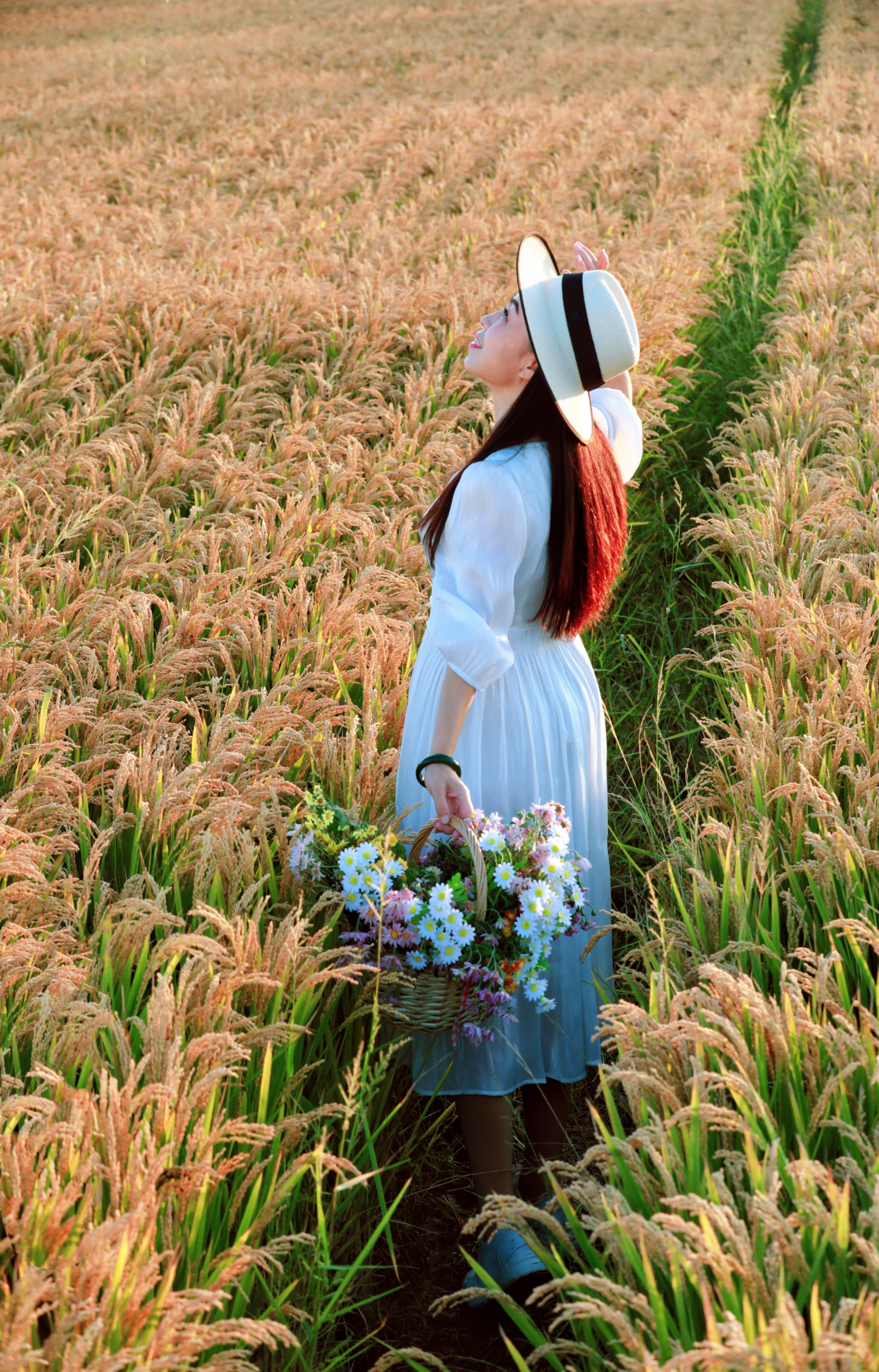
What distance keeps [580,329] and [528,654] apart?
763mm

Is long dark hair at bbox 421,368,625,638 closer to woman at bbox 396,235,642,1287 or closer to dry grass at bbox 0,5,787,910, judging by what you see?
woman at bbox 396,235,642,1287

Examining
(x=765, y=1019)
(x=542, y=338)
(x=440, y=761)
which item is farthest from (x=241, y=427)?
(x=765, y=1019)

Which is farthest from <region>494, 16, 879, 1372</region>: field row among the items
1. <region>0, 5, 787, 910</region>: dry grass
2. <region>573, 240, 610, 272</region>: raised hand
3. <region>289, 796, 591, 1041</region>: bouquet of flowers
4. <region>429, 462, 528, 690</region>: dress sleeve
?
<region>573, 240, 610, 272</region>: raised hand

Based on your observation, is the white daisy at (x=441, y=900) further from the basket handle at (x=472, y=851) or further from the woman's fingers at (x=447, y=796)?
the woman's fingers at (x=447, y=796)

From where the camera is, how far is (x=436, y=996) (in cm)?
229

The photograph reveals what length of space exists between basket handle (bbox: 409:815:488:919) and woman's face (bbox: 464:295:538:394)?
3.38 ft

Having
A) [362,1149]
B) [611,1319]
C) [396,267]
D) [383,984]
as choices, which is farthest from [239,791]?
[396,267]

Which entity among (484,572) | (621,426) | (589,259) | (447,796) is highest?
(589,259)

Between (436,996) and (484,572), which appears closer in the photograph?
(436,996)

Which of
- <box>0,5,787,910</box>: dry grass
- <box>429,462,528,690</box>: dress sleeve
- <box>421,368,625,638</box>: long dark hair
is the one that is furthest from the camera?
<box>0,5,787,910</box>: dry grass

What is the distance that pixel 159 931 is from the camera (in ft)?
8.17

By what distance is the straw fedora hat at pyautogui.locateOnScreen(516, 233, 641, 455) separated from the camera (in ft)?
8.07

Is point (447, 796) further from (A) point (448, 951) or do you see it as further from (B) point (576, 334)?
(B) point (576, 334)

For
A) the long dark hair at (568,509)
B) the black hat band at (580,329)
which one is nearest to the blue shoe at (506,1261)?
the long dark hair at (568,509)
